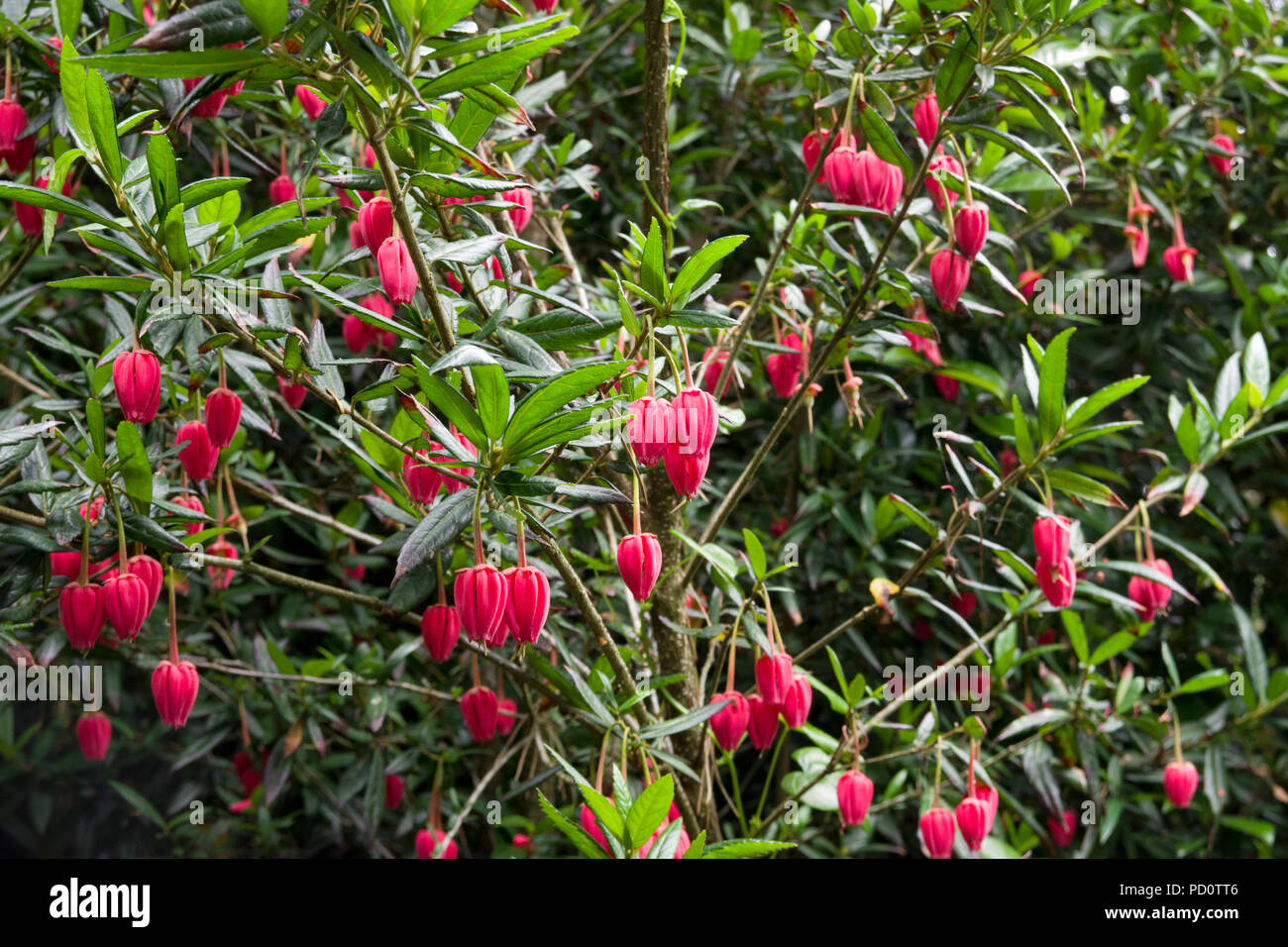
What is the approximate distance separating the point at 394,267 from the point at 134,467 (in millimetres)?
418

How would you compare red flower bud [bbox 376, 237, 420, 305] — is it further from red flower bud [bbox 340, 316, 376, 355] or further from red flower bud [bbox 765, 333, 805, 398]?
red flower bud [bbox 765, 333, 805, 398]

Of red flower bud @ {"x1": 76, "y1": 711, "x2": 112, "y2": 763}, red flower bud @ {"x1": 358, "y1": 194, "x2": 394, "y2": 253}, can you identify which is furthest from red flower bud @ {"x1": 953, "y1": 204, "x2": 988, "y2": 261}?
red flower bud @ {"x1": 76, "y1": 711, "x2": 112, "y2": 763}

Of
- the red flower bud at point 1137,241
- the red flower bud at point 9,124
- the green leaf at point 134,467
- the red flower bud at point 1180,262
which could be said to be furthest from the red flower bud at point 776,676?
the red flower bud at point 1180,262

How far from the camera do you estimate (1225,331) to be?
2.62 m

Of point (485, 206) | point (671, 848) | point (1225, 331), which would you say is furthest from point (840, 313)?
point (1225, 331)

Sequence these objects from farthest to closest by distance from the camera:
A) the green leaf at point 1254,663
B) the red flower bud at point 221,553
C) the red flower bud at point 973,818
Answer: the green leaf at point 1254,663 → the red flower bud at point 221,553 → the red flower bud at point 973,818

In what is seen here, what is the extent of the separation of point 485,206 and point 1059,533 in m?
0.83

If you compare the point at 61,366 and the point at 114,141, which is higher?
the point at 61,366

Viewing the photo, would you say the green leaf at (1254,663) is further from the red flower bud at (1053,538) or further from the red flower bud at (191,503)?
the red flower bud at (191,503)

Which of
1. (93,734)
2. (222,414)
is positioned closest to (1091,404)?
(222,414)

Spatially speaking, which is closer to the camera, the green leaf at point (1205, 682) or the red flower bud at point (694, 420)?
the red flower bud at point (694, 420)

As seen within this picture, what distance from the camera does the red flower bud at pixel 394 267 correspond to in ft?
3.08

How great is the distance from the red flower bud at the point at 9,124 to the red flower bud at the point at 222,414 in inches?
18.0

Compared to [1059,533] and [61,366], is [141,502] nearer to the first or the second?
[1059,533]
